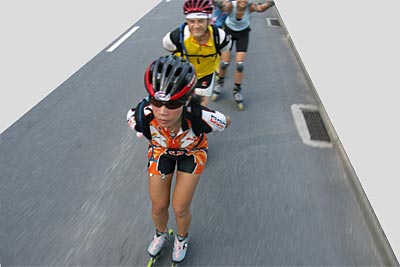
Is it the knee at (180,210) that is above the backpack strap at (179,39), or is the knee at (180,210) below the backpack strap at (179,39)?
below

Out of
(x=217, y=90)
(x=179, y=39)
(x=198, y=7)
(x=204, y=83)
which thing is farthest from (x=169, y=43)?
(x=217, y=90)

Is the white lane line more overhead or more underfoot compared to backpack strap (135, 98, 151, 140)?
more underfoot

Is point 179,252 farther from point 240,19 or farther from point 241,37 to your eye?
point 240,19

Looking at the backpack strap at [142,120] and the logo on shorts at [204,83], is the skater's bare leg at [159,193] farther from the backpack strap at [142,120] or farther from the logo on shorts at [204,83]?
the logo on shorts at [204,83]

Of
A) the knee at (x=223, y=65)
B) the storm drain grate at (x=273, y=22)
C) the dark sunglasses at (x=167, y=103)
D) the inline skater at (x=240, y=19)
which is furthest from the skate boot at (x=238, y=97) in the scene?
the storm drain grate at (x=273, y=22)

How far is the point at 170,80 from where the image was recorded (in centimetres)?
183

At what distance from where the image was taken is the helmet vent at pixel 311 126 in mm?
4348

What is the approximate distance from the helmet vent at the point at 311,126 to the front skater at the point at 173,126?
2.67 meters

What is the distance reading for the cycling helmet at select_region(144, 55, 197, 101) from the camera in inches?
71.6

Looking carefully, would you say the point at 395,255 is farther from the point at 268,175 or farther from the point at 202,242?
the point at 202,242

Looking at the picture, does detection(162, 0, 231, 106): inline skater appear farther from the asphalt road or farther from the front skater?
the asphalt road

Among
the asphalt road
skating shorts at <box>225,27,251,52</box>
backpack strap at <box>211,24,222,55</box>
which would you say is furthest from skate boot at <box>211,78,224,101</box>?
backpack strap at <box>211,24,222,55</box>

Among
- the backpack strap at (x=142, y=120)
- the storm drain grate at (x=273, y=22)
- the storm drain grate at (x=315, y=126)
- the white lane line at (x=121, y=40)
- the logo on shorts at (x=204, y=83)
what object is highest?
the backpack strap at (x=142, y=120)

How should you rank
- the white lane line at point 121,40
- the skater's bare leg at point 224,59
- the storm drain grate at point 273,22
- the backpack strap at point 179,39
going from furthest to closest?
the storm drain grate at point 273,22 < the white lane line at point 121,40 < the skater's bare leg at point 224,59 < the backpack strap at point 179,39
